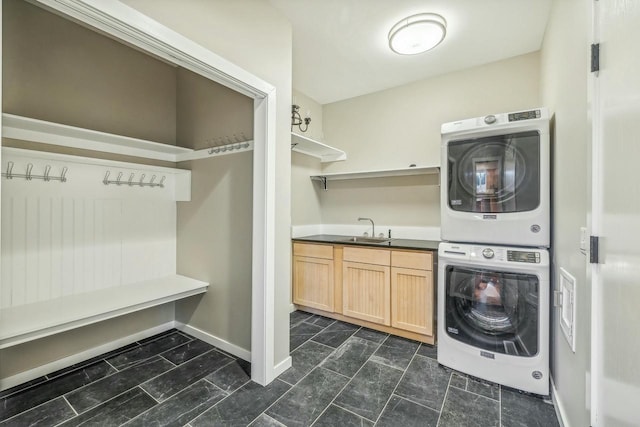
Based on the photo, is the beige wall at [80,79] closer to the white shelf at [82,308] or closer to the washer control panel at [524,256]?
the white shelf at [82,308]

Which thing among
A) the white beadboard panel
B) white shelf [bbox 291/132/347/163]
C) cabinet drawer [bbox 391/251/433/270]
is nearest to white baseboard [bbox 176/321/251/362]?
the white beadboard panel

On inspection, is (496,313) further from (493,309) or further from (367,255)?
(367,255)

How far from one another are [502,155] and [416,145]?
1.30 metres

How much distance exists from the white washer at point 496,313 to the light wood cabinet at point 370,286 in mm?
336

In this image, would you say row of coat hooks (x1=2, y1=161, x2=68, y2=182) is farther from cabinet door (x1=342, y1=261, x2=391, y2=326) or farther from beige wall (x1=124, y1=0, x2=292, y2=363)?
cabinet door (x1=342, y1=261, x2=391, y2=326)

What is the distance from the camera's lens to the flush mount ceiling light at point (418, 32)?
2135 mm

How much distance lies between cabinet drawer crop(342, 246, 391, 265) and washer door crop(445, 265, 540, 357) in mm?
648

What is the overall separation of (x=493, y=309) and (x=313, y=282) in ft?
5.86

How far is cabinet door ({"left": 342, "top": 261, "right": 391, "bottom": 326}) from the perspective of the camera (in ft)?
9.01

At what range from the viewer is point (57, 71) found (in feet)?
7.06

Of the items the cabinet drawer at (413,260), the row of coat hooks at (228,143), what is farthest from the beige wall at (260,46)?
the cabinet drawer at (413,260)

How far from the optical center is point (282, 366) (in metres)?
2.13

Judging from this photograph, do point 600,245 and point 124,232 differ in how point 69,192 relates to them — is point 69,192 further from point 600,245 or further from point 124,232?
point 600,245

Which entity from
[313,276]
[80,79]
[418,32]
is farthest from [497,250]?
[80,79]
